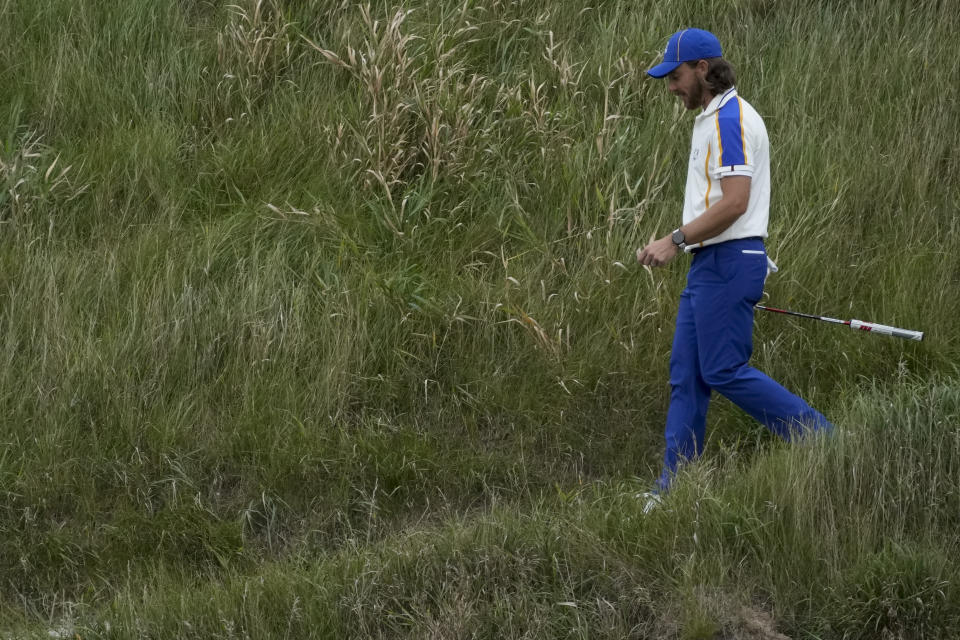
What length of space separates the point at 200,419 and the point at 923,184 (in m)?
4.06

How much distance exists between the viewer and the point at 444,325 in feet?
20.0

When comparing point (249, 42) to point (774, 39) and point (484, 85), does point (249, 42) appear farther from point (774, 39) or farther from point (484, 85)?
point (774, 39)

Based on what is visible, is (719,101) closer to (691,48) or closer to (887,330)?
(691,48)

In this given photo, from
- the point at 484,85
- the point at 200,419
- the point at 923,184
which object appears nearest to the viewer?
the point at 200,419

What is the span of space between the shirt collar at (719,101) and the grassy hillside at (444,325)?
1160 millimetres

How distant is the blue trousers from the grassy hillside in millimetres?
247

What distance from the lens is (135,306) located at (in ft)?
19.6

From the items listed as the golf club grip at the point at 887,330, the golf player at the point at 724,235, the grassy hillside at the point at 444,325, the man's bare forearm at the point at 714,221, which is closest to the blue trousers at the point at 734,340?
the golf player at the point at 724,235

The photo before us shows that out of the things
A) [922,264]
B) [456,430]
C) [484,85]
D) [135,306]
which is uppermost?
[484,85]

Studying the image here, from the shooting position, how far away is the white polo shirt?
192 inches

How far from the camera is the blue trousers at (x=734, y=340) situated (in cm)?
502

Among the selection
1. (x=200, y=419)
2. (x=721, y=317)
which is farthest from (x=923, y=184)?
(x=200, y=419)

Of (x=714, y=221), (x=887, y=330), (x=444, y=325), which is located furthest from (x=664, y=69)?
(x=444, y=325)

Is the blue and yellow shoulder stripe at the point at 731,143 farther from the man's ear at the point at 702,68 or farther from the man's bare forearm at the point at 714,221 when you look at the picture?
the man's ear at the point at 702,68
